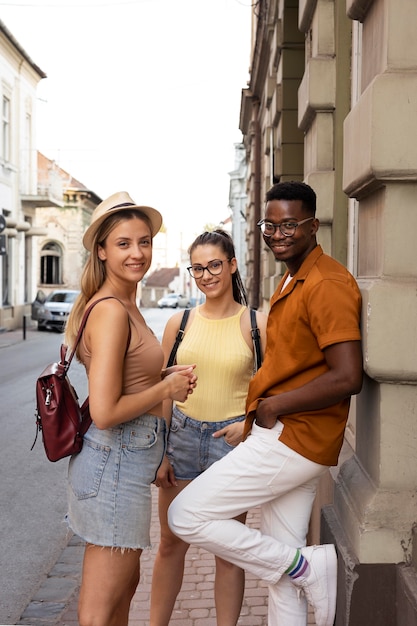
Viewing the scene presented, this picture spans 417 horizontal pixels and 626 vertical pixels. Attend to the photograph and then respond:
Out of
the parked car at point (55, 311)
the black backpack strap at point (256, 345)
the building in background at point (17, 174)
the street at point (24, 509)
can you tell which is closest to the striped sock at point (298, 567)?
the black backpack strap at point (256, 345)

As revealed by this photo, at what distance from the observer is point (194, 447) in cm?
355

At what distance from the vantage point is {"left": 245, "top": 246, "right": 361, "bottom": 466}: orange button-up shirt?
8.79 feet

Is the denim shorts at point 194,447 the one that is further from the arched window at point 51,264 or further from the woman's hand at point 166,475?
the arched window at point 51,264

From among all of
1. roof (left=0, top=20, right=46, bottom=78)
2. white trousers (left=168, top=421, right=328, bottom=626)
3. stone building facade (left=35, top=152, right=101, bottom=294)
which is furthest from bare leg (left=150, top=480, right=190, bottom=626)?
stone building facade (left=35, top=152, right=101, bottom=294)

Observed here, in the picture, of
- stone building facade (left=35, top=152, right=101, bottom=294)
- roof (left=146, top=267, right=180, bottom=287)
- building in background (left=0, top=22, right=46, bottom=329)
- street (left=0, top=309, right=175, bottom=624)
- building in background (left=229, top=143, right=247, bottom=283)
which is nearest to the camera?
street (left=0, top=309, right=175, bottom=624)

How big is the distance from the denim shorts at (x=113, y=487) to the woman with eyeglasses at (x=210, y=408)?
0.61m

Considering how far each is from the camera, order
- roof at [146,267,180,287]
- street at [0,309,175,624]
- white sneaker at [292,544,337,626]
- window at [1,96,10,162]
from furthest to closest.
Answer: roof at [146,267,180,287]
window at [1,96,10,162]
street at [0,309,175,624]
white sneaker at [292,544,337,626]

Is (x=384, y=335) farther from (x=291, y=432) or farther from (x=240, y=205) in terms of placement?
(x=240, y=205)

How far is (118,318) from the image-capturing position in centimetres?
278

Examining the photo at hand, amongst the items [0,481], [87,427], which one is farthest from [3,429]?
[87,427]

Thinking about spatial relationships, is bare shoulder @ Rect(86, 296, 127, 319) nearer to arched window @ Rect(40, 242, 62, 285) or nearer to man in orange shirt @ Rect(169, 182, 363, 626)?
man in orange shirt @ Rect(169, 182, 363, 626)

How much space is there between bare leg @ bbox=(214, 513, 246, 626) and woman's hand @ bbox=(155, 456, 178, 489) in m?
0.36

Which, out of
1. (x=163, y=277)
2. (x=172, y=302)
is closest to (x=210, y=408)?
(x=172, y=302)

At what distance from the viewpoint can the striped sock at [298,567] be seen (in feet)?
9.48
